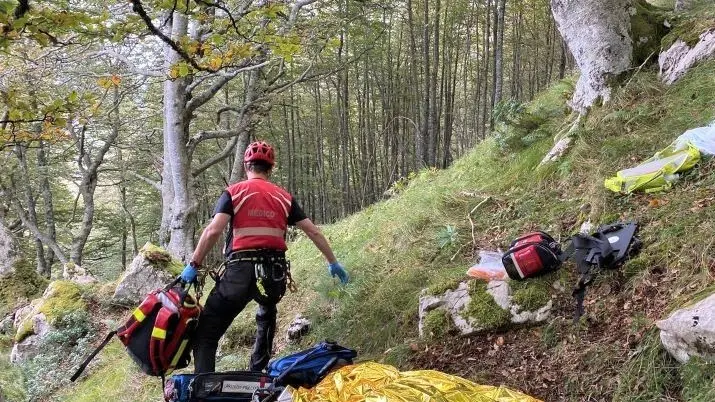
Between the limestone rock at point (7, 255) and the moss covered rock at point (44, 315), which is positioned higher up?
the limestone rock at point (7, 255)

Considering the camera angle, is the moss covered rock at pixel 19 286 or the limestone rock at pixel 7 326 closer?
the limestone rock at pixel 7 326

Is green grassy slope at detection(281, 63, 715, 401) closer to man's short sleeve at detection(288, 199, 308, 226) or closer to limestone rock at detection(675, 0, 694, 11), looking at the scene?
man's short sleeve at detection(288, 199, 308, 226)

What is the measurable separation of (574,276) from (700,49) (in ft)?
10.1

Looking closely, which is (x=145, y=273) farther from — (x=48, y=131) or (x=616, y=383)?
(x=616, y=383)

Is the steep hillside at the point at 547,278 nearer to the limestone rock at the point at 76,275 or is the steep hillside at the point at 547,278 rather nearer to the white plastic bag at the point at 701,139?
the white plastic bag at the point at 701,139

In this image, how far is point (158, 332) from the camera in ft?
10.0

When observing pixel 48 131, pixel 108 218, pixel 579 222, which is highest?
pixel 48 131

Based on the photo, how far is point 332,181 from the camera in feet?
67.9

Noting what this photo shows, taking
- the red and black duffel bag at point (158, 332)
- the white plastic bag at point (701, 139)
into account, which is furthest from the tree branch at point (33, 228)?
the white plastic bag at point (701, 139)

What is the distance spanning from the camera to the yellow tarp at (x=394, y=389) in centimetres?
212

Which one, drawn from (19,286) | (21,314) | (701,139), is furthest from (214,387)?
(19,286)

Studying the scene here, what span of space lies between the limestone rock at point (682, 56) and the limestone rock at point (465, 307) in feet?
9.99

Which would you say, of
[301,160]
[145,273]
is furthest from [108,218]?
[145,273]

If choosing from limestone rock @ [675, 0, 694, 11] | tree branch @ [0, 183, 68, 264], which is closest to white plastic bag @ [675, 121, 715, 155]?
limestone rock @ [675, 0, 694, 11]
